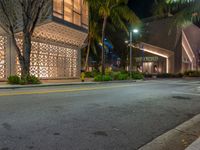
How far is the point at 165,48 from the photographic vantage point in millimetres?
44594

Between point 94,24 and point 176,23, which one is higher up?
point 94,24

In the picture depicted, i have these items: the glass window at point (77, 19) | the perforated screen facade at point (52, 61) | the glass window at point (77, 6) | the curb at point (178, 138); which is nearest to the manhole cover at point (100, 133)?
the curb at point (178, 138)

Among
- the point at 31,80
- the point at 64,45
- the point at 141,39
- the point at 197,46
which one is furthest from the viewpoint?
the point at 197,46

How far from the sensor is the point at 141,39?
141 feet

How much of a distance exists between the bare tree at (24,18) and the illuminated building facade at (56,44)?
61.3 inches

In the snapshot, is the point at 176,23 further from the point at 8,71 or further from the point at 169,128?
the point at 8,71

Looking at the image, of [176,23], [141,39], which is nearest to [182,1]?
[176,23]

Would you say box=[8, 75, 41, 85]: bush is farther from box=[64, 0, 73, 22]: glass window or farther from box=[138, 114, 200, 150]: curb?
box=[138, 114, 200, 150]: curb

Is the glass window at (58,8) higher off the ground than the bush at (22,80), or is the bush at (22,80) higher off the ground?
the glass window at (58,8)

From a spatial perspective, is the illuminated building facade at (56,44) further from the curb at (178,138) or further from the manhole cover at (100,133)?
the curb at (178,138)

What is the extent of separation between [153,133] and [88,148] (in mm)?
1771

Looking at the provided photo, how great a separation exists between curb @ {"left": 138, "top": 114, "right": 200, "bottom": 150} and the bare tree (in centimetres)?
1389

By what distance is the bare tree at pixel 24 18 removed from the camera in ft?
54.4

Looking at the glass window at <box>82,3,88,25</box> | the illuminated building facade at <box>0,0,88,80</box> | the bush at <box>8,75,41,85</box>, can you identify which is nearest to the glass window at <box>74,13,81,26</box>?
the illuminated building facade at <box>0,0,88,80</box>
